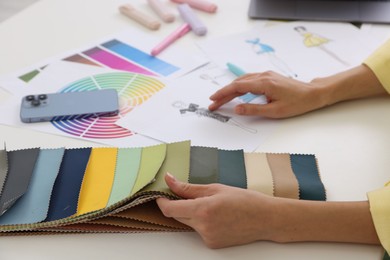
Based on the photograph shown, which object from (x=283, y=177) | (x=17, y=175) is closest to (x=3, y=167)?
(x=17, y=175)

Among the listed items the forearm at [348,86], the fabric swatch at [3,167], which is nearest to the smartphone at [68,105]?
the fabric swatch at [3,167]

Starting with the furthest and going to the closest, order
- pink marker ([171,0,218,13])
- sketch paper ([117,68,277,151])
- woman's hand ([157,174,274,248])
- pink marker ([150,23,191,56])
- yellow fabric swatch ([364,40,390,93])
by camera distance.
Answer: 1. pink marker ([171,0,218,13])
2. pink marker ([150,23,191,56])
3. yellow fabric swatch ([364,40,390,93])
4. sketch paper ([117,68,277,151])
5. woman's hand ([157,174,274,248])

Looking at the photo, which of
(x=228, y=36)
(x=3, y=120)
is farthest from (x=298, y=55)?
(x=3, y=120)

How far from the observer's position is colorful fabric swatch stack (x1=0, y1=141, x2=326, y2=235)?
0.73 meters

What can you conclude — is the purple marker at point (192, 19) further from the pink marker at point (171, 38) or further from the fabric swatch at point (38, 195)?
the fabric swatch at point (38, 195)

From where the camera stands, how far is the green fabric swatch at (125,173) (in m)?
0.74

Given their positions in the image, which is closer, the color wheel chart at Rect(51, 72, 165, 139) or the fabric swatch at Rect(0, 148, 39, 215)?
the fabric swatch at Rect(0, 148, 39, 215)

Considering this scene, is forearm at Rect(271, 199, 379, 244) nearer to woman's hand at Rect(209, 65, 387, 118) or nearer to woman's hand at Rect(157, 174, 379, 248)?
woman's hand at Rect(157, 174, 379, 248)

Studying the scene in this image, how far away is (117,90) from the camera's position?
3.29ft

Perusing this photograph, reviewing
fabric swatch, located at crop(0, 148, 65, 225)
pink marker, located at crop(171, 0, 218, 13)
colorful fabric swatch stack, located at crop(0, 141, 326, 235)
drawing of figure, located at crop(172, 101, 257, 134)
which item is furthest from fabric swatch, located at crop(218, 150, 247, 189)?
pink marker, located at crop(171, 0, 218, 13)

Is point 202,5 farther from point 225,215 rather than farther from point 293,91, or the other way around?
point 225,215

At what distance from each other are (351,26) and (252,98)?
315mm

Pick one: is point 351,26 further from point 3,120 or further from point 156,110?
point 3,120

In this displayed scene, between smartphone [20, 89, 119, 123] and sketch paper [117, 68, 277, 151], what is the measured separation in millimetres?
40
